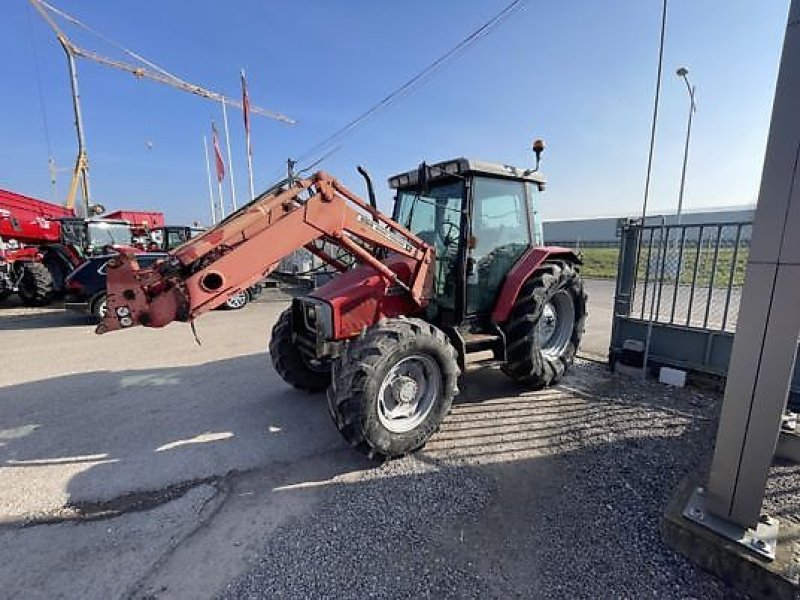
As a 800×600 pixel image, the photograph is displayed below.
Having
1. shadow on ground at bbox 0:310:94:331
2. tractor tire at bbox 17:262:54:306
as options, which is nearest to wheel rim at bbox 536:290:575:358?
shadow on ground at bbox 0:310:94:331

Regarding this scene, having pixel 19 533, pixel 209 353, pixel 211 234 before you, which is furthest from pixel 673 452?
pixel 209 353

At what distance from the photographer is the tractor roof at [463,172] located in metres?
3.52

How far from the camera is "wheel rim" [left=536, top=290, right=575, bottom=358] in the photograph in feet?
14.8

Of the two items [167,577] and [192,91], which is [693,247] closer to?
[167,577]

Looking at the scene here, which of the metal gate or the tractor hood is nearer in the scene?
the tractor hood

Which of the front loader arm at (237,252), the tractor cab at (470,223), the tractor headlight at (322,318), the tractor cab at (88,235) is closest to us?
the front loader arm at (237,252)

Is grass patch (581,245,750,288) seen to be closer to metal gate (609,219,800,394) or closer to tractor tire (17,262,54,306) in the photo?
metal gate (609,219,800,394)

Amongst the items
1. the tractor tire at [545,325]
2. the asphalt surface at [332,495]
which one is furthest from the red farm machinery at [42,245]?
the tractor tire at [545,325]

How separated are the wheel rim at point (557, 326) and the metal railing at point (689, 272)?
75 centimetres

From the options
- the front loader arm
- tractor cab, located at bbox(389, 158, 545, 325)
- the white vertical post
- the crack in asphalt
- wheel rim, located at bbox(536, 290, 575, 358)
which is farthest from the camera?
wheel rim, located at bbox(536, 290, 575, 358)

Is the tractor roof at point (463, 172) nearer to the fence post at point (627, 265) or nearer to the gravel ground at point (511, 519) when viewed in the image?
the fence post at point (627, 265)

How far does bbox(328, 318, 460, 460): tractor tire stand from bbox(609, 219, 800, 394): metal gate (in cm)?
275

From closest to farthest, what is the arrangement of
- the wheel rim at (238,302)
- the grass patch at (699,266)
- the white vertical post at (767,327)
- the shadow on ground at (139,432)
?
the white vertical post at (767,327)
the shadow on ground at (139,432)
the grass patch at (699,266)
the wheel rim at (238,302)

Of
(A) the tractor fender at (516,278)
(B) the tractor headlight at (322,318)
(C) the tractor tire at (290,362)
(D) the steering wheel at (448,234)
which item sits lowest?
(C) the tractor tire at (290,362)
